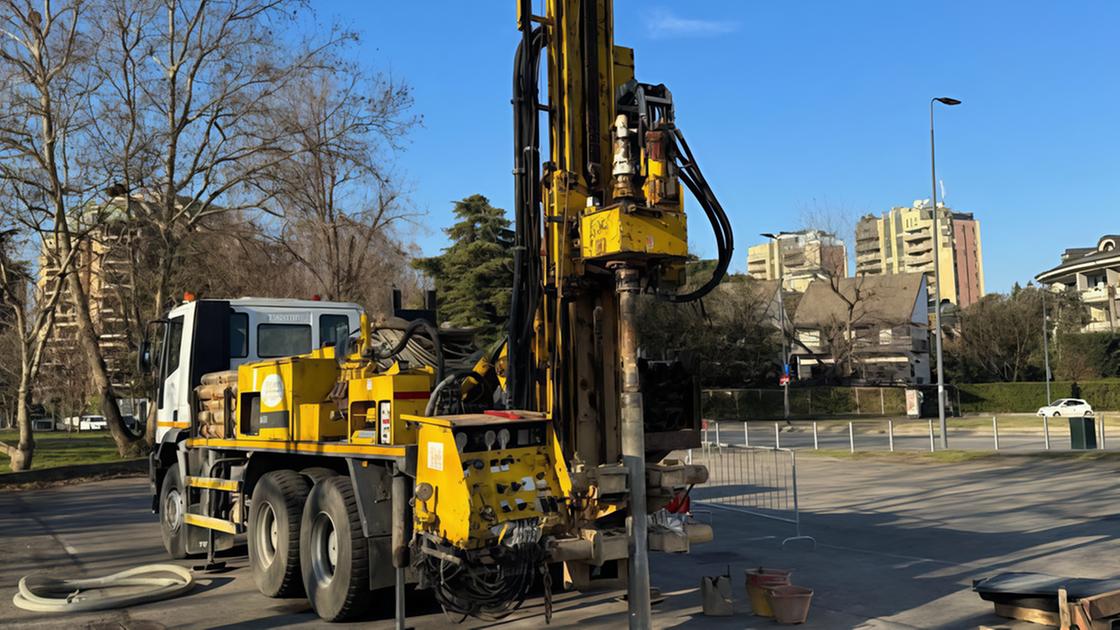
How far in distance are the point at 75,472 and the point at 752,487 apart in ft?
62.0

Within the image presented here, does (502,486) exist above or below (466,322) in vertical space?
below

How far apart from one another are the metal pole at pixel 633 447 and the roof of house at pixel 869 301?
214 feet

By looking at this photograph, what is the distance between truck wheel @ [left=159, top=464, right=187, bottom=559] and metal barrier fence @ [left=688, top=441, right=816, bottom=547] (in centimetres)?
722

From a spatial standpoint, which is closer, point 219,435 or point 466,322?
point 219,435

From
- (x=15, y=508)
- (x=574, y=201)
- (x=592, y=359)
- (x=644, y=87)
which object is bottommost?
(x=15, y=508)

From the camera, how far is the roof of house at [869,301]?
71.6 m

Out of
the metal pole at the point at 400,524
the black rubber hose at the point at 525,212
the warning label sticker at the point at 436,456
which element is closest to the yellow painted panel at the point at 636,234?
the black rubber hose at the point at 525,212

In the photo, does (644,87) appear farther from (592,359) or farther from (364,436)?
(364,436)

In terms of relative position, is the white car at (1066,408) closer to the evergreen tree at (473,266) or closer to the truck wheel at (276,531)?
the evergreen tree at (473,266)

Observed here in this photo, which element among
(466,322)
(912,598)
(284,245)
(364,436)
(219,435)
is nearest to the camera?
(364,436)

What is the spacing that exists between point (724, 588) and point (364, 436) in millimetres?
3432

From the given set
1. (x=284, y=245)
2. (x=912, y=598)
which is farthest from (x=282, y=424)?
(x=284, y=245)

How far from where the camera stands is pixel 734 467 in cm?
1997

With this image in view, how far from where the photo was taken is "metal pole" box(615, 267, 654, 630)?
5.98 metres
